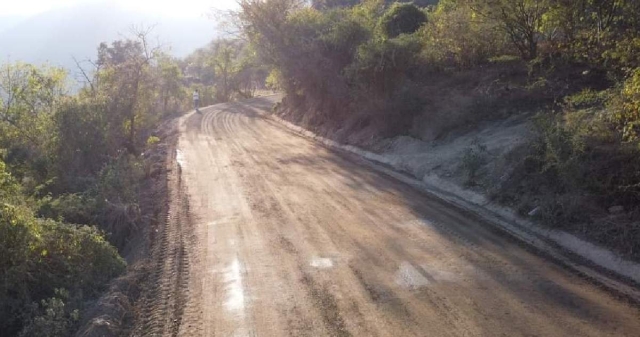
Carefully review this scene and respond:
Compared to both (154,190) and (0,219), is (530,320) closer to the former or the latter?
(0,219)

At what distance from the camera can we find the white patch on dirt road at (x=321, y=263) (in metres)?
8.10

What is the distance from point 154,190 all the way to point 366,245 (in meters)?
7.47

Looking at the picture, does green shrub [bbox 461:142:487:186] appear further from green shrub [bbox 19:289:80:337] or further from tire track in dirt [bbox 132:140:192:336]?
green shrub [bbox 19:289:80:337]

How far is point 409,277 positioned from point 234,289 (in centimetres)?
248

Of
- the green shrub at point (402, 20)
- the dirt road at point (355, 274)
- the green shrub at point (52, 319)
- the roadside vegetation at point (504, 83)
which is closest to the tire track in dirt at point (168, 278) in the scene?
the dirt road at point (355, 274)

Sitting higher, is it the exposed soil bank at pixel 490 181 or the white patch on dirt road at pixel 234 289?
the exposed soil bank at pixel 490 181

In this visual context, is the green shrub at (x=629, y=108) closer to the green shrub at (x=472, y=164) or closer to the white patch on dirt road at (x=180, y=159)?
the green shrub at (x=472, y=164)

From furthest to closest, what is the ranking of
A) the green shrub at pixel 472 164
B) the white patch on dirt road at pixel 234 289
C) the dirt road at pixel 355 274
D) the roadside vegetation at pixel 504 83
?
1. the green shrub at pixel 472 164
2. the roadside vegetation at pixel 504 83
3. the white patch on dirt road at pixel 234 289
4. the dirt road at pixel 355 274

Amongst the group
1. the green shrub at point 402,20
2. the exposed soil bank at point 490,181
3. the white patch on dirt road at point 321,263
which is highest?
the green shrub at point 402,20

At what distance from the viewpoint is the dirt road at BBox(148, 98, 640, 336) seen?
6.20 meters

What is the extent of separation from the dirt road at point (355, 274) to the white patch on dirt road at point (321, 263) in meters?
0.02

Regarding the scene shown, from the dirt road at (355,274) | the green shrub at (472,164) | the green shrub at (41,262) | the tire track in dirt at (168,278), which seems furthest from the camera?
the green shrub at (472,164)

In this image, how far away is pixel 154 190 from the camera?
559 inches

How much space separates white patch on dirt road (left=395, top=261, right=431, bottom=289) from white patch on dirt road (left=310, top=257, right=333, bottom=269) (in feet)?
3.58
